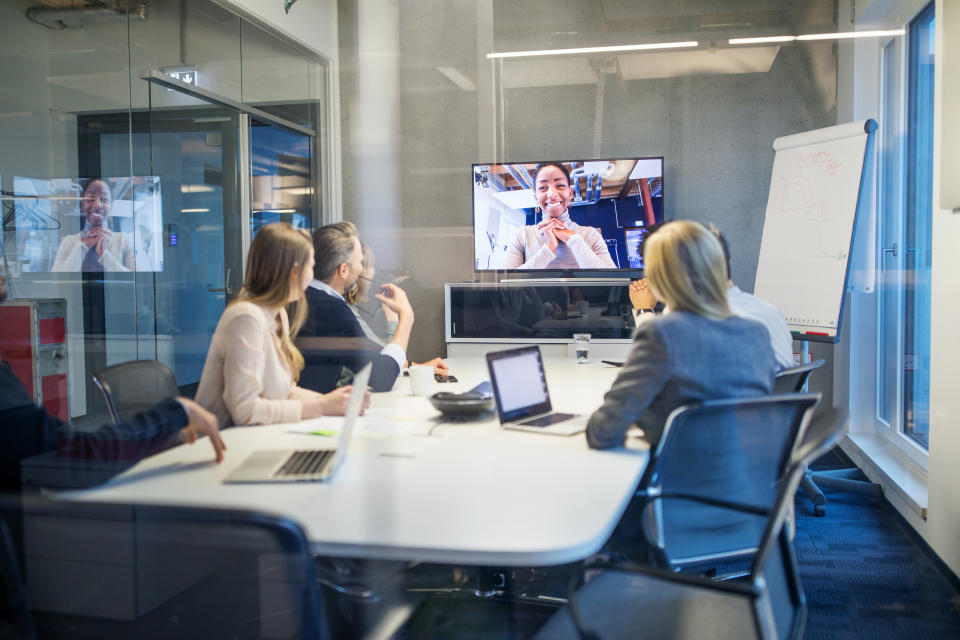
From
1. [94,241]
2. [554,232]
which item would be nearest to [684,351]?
[94,241]

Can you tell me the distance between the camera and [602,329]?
3.86 meters

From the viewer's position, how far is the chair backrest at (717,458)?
161cm

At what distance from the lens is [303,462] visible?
4.82ft

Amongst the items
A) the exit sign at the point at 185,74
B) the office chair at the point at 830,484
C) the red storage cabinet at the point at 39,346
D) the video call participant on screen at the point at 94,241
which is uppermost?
the exit sign at the point at 185,74

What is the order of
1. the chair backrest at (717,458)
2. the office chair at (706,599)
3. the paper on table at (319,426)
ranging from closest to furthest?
the office chair at (706,599) < the chair backrest at (717,458) < the paper on table at (319,426)

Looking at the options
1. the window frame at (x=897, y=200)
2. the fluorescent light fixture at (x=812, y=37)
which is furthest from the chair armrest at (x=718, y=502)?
the fluorescent light fixture at (x=812, y=37)

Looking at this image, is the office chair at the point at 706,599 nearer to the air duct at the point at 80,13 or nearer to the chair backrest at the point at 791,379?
the chair backrest at the point at 791,379

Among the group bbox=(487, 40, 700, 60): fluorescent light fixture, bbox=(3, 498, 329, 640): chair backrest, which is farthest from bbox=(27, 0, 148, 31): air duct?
bbox=(487, 40, 700, 60): fluorescent light fixture

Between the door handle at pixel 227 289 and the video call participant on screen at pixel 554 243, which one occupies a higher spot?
the video call participant on screen at pixel 554 243

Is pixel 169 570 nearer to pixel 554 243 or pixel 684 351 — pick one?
pixel 684 351

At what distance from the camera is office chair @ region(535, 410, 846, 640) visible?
4.26ft

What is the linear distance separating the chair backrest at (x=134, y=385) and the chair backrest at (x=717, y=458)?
3.40 ft

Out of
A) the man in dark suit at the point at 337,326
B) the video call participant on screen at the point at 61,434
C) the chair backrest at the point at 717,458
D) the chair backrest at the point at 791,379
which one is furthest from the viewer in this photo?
the chair backrest at the point at 791,379

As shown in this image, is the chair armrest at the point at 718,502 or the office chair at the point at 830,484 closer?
the chair armrest at the point at 718,502
